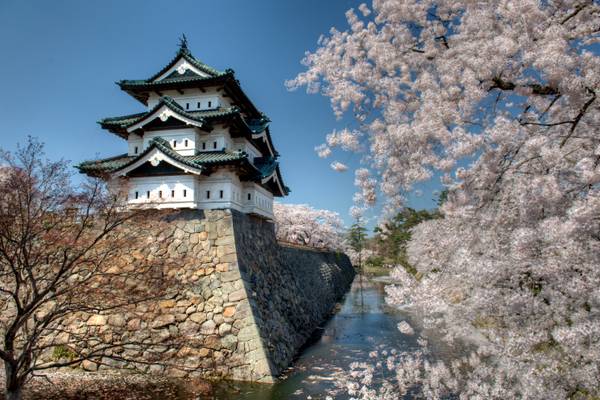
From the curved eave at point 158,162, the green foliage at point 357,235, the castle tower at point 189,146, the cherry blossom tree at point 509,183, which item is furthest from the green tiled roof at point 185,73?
the green foliage at point 357,235

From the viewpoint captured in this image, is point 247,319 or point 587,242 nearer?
point 587,242

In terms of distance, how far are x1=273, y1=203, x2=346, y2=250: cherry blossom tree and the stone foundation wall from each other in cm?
2132

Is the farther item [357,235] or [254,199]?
[357,235]

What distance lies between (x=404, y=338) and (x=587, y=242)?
12.7 meters

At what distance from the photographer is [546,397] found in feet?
10.7

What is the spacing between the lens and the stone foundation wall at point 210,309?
912cm

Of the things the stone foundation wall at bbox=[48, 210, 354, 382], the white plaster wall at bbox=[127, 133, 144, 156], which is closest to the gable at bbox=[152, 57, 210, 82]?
the white plaster wall at bbox=[127, 133, 144, 156]

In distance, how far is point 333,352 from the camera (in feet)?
40.9

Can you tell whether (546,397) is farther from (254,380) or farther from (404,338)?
(404,338)

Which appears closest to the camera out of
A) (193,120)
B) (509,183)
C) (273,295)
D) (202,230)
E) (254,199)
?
(509,183)

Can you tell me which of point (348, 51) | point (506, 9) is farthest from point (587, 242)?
point (348, 51)

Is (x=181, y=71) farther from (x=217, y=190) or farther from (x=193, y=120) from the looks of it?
(x=217, y=190)

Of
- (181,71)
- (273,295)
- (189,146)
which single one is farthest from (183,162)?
(273,295)

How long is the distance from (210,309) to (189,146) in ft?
16.8
